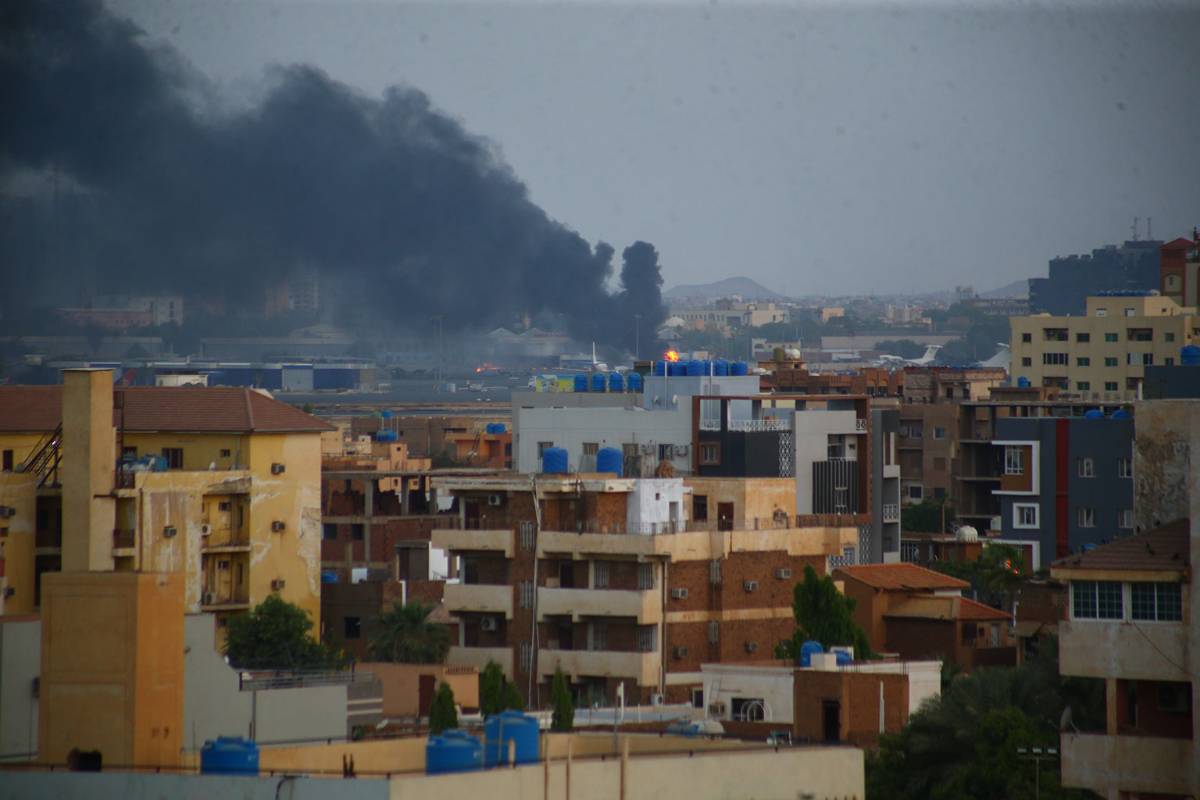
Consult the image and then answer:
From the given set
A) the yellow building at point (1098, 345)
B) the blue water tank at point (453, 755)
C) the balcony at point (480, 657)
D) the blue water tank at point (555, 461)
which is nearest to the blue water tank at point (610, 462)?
the blue water tank at point (555, 461)

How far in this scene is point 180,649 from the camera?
12047 millimetres

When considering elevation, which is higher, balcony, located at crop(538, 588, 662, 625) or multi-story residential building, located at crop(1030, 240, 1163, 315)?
multi-story residential building, located at crop(1030, 240, 1163, 315)

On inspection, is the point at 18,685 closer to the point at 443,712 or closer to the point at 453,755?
the point at 453,755

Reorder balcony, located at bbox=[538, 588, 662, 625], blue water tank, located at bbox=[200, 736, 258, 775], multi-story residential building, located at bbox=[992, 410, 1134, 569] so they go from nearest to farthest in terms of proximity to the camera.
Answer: blue water tank, located at bbox=[200, 736, 258, 775], balcony, located at bbox=[538, 588, 662, 625], multi-story residential building, located at bbox=[992, 410, 1134, 569]

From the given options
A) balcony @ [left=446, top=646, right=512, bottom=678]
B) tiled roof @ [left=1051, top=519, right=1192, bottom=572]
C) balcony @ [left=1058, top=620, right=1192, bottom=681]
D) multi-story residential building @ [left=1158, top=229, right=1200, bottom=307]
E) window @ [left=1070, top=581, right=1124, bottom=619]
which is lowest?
balcony @ [left=446, top=646, right=512, bottom=678]

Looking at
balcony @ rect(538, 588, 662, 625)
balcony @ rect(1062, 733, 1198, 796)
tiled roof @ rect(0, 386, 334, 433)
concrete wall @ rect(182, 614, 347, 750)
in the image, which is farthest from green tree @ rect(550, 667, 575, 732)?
tiled roof @ rect(0, 386, 334, 433)

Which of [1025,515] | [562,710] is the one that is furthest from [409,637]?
[1025,515]

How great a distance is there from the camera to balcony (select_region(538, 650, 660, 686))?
2436 centimetres

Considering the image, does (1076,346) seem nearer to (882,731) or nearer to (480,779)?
(882,731)

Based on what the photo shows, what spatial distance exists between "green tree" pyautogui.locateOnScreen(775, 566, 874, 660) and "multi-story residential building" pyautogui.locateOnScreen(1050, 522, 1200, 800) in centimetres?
1044

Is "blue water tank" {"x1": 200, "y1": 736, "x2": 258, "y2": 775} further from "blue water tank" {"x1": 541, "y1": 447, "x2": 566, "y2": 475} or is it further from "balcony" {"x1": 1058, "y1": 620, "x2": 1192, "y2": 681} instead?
"blue water tank" {"x1": 541, "y1": 447, "x2": 566, "y2": 475}

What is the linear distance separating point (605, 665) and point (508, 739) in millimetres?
13036

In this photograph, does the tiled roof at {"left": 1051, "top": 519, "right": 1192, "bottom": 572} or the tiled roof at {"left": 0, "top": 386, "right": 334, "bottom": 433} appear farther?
the tiled roof at {"left": 0, "top": 386, "right": 334, "bottom": 433}

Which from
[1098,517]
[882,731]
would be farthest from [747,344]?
[882,731]
